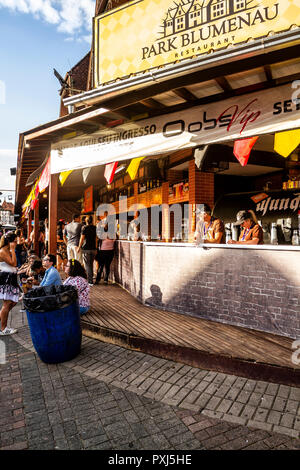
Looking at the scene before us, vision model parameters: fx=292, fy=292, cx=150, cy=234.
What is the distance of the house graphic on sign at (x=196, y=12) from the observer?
3888 mm

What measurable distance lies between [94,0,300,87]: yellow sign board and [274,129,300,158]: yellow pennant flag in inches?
51.6

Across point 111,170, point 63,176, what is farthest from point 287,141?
point 63,176

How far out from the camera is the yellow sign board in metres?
3.68

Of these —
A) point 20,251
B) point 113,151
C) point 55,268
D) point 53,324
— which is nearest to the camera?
point 53,324

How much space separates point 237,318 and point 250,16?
13.9 ft

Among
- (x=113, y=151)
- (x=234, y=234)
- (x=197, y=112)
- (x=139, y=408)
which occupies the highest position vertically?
(x=197, y=112)

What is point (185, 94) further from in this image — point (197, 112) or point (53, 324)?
point (53, 324)

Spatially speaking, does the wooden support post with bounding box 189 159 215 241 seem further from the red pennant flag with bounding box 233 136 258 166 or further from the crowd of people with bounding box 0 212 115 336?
the red pennant flag with bounding box 233 136 258 166

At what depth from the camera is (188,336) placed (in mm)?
4207

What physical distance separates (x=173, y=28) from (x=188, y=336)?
14.9 feet

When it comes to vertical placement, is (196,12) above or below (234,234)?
above

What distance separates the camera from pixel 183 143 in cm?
519

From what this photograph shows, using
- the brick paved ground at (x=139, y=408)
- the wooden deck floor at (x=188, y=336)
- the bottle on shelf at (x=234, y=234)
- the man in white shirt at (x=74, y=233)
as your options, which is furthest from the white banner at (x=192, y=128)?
the bottle on shelf at (x=234, y=234)

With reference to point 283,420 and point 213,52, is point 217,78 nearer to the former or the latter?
point 213,52
